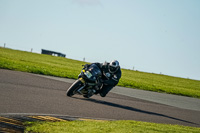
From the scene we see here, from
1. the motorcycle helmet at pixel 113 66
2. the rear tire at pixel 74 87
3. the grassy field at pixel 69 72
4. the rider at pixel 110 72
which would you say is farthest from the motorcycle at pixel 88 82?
the grassy field at pixel 69 72

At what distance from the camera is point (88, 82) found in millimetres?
10234

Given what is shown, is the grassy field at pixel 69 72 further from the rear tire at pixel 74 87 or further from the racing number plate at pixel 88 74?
the racing number plate at pixel 88 74

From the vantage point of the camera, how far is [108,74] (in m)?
10.7

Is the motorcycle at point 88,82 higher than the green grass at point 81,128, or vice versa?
the motorcycle at point 88,82

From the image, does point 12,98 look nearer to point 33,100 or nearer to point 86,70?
point 33,100

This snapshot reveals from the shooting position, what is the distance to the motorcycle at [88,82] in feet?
33.3

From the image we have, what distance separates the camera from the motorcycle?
10.1 meters

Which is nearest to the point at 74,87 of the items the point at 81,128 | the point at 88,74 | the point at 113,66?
the point at 88,74

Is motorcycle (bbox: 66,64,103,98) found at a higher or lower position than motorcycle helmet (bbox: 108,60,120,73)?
lower

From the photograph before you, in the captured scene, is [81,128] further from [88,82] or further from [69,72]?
[69,72]

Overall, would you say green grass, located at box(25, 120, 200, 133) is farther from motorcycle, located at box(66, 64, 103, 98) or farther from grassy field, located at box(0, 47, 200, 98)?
grassy field, located at box(0, 47, 200, 98)

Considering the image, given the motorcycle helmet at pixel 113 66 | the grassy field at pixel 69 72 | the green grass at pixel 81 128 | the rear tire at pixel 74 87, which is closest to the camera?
the green grass at pixel 81 128

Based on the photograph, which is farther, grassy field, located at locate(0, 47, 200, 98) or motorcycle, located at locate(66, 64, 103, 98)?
grassy field, located at locate(0, 47, 200, 98)

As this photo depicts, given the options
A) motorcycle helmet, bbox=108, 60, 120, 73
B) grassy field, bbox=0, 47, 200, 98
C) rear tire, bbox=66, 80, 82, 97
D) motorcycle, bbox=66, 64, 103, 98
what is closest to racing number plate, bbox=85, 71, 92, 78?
motorcycle, bbox=66, 64, 103, 98
